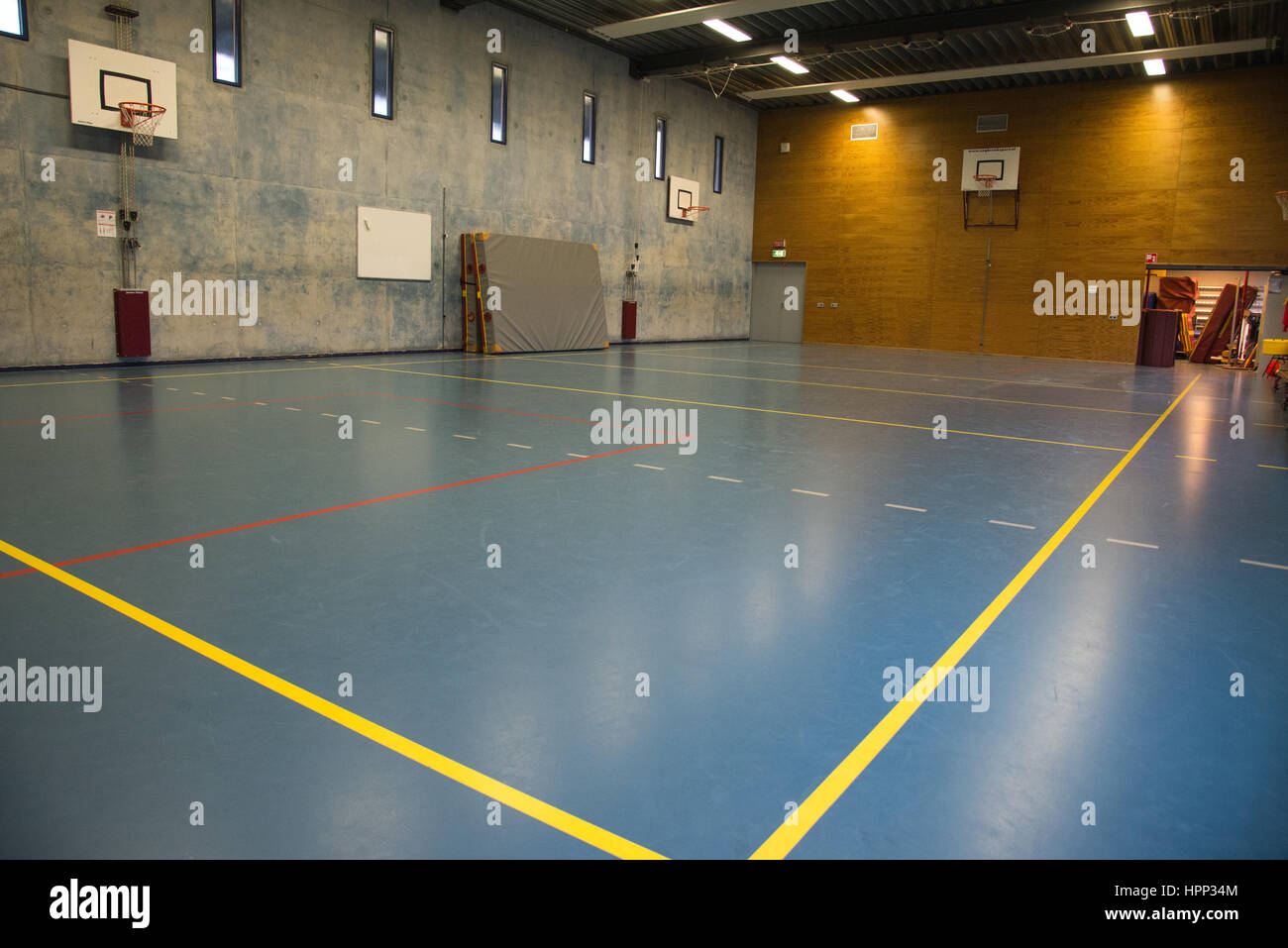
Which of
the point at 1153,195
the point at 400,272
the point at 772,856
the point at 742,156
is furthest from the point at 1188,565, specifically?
the point at 742,156

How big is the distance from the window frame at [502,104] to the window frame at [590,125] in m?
2.57

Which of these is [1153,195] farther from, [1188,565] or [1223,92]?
[1188,565]

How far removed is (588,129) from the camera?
73.1 feet

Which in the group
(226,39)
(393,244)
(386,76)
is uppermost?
(386,76)

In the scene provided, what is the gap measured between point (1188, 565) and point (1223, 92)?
22.7 meters

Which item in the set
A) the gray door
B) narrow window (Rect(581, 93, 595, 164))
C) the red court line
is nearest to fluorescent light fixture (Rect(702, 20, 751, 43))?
narrow window (Rect(581, 93, 595, 164))

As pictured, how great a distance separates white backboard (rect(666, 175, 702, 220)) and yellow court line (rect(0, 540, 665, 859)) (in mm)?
22904

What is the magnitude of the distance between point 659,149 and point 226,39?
12.8 m

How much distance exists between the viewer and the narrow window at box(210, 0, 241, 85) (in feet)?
47.1

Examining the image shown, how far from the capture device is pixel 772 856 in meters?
2.40

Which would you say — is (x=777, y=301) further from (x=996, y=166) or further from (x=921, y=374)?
(x=921, y=374)

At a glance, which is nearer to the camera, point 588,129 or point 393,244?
point 393,244

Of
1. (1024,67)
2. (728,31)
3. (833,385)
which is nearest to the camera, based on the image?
(833,385)

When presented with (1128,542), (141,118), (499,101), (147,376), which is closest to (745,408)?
(1128,542)
